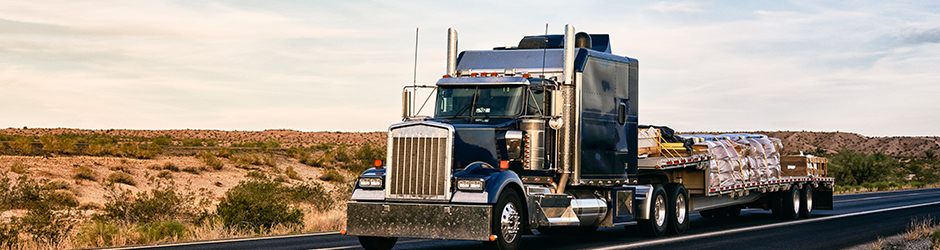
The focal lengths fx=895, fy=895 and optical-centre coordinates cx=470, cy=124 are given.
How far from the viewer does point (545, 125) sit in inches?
539

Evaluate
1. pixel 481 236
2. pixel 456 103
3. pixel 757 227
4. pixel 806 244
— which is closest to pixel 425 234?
pixel 481 236

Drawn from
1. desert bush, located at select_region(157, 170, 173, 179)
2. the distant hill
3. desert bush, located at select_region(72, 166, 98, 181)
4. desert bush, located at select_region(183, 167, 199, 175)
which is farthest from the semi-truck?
the distant hill

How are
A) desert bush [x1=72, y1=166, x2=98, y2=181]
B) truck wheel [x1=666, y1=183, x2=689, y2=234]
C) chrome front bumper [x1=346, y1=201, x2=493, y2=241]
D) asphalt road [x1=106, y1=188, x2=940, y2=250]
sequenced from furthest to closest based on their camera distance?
desert bush [x1=72, y1=166, x2=98, y2=181] < truck wheel [x1=666, y1=183, x2=689, y2=234] < asphalt road [x1=106, y1=188, x2=940, y2=250] < chrome front bumper [x1=346, y1=201, x2=493, y2=241]

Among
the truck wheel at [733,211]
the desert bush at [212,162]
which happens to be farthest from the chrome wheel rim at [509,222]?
the desert bush at [212,162]

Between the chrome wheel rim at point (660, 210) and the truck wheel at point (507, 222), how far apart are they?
16.9ft

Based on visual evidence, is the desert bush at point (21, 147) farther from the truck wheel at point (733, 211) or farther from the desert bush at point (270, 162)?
the truck wheel at point (733, 211)

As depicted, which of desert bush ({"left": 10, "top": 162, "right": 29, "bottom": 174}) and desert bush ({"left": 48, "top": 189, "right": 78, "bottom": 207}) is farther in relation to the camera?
desert bush ({"left": 10, "top": 162, "right": 29, "bottom": 174})

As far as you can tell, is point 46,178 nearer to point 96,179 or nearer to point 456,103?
point 96,179

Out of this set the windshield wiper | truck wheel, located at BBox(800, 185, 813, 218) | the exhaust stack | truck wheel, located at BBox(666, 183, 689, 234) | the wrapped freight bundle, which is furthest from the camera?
truck wheel, located at BBox(800, 185, 813, 218)

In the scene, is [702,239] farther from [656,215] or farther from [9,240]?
[9,240]

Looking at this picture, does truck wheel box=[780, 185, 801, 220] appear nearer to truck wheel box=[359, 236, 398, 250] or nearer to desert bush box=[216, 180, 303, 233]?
desert bush box=[216, 180, 303, 233]

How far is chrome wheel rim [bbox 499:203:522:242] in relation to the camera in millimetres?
12117

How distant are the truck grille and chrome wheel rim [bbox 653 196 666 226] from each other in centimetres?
617

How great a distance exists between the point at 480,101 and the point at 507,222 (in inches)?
92.8
